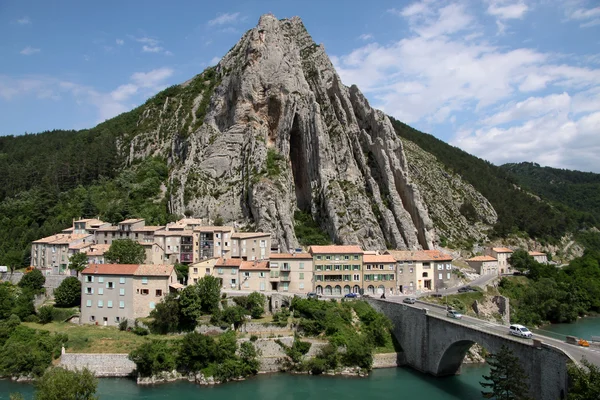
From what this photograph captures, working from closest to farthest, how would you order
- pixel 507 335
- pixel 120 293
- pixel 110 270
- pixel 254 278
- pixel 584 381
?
1. pixel 584 381
2. pixel 507 335
3. pixel 120 293
4. pixel 110 270
5. pixel 254 278

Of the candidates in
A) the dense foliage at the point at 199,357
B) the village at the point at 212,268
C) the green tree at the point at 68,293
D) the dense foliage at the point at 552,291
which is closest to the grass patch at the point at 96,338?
the village at the point at 212,268

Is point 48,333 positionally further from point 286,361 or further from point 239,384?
point 286,361

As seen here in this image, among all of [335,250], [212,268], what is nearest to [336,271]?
[335,250]

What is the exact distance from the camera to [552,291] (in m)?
63.8

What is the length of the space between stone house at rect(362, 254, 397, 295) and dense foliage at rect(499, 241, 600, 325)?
15.0m

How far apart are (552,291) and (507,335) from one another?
35.2 m

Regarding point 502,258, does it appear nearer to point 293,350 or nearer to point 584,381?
point 293,350

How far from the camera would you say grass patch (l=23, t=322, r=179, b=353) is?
4288 cm

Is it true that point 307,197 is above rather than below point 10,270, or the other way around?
above

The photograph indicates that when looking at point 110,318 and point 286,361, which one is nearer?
point 286,361

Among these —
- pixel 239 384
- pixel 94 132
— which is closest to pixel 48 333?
pixel 239 384

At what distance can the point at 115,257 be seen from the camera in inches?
2189

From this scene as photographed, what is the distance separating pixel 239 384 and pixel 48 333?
60.9ft

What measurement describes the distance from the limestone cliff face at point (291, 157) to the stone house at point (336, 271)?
468 inches
